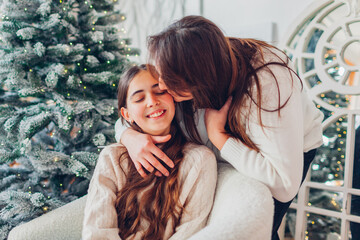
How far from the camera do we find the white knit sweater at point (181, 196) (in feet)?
3.02

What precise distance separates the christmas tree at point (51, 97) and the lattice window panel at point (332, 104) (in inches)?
42.4

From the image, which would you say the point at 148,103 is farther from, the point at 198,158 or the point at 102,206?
the point at 102,206

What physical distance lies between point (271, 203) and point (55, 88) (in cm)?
121

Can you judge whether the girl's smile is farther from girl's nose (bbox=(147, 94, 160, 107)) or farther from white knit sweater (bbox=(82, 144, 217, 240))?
white knit sweater (bbox=(82, 144, 217, 240))

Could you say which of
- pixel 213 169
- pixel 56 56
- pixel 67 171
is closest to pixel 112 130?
pixel 67 171

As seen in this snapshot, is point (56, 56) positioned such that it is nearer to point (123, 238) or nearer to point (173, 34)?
point (173, 34)

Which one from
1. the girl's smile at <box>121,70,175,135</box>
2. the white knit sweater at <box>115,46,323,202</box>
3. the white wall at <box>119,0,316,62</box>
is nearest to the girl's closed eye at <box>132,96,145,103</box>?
the girl's smile at <box>121,70,175,135</box>

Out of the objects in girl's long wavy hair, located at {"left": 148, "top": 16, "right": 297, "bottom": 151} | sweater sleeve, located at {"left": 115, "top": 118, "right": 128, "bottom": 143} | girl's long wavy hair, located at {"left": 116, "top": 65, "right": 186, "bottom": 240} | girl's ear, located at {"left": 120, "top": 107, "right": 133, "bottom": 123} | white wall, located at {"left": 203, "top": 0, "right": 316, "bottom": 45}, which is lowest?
girl's long wavy hair, located at {"left": 116, "top": 65, "right": 186, "bottom": 240}

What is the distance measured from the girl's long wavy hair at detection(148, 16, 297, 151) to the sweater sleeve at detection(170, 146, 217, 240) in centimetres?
16

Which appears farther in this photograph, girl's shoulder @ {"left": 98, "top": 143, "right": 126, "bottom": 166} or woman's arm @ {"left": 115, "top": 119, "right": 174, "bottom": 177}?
girl's shoulder @ {"left": 98, "top": 143, "right": 126, "bottom": 166}

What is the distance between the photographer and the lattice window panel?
1.36 m

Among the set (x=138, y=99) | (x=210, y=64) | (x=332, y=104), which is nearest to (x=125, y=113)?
(x=138, y=99)

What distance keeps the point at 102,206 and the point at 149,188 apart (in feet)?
0.59

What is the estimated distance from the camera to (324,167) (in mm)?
1557
